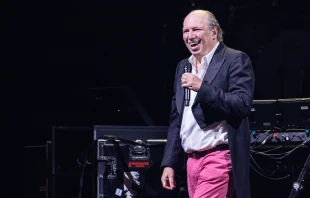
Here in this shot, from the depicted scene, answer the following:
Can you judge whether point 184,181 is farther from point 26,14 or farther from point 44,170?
point 26,14

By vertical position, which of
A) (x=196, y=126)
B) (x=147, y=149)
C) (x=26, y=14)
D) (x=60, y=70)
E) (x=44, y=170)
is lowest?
(x=44, y=170)

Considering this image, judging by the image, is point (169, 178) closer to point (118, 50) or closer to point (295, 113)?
point (295, 113)

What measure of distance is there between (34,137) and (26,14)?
1.39 meters

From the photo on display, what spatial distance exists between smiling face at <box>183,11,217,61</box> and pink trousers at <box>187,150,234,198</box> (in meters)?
0.53

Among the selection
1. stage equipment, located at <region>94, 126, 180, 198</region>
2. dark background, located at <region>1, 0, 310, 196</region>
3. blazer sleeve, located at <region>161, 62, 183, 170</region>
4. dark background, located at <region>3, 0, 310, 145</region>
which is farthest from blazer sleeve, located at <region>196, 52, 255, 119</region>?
dark background, located at <region>3, 0, 310, 145</region>

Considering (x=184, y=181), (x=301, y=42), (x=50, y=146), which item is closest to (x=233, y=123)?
(x=184, y=181)

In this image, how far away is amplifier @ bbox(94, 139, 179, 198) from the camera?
4086 millimetres

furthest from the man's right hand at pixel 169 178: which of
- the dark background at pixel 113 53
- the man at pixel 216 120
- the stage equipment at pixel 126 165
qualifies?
the dark background at pixel 113 53

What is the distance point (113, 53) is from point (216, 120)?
430 cm

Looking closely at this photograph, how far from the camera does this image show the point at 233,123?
8.46 feet

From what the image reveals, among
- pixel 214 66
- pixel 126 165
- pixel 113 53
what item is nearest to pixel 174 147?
pixel 214 66

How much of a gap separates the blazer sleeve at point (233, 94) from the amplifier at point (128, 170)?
1.65 meters

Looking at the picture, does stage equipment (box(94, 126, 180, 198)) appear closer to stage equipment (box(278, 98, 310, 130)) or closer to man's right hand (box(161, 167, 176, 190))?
stage equipment (box(278, 98, 310, 130))

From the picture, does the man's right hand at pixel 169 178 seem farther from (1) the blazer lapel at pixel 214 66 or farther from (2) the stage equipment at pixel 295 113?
(2) the stage equipment at pixel 295 113
